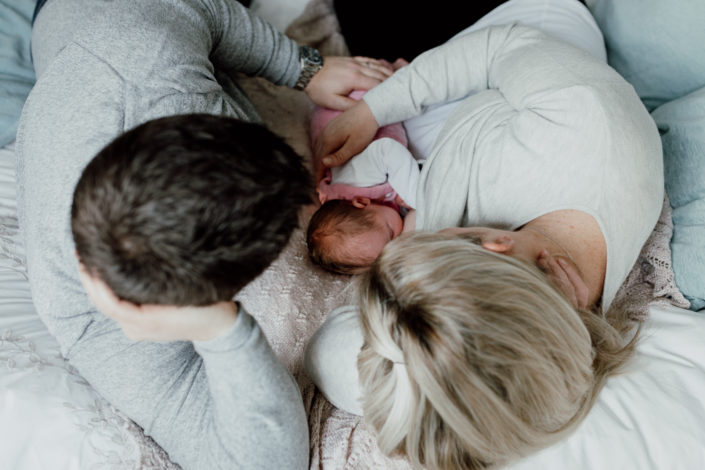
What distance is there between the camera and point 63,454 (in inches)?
28.0

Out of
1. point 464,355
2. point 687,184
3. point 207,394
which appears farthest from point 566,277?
point 207,394

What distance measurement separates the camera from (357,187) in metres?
1.31

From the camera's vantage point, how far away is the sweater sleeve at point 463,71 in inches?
39.6

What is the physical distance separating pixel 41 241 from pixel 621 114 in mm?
920

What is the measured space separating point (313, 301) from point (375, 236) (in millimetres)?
234

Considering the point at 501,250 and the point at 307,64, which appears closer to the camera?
the point at 501,250

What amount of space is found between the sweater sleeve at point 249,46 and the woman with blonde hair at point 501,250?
181 mm

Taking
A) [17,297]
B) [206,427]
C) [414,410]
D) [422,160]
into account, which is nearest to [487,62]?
[422,160]

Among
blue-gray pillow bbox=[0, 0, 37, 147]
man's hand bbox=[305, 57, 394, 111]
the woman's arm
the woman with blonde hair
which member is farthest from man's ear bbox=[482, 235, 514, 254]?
blue-gray pillow bbox=[0, 0, 37, 147]

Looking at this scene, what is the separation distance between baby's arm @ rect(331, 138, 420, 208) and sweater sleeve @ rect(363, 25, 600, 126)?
0.06 meters

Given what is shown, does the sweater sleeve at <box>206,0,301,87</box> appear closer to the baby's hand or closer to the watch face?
the watch face

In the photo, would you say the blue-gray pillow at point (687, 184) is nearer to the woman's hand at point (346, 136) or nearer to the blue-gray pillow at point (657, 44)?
the blue-gray pillow at point (657, 44)

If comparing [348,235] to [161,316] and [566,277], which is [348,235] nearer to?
[566,277]

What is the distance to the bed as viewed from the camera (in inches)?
28.5
